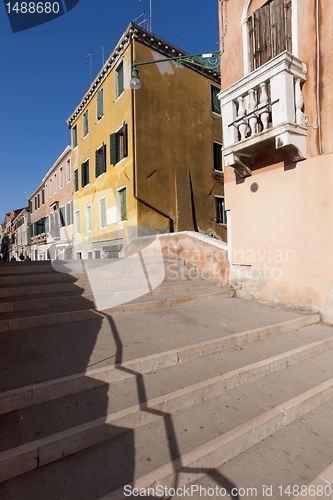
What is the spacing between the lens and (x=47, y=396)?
8.20ft

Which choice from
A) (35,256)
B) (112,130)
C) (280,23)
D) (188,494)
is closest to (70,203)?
(112,130)

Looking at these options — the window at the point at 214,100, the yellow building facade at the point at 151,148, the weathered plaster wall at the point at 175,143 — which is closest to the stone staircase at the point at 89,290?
the yellow building facade at the point at 151,148

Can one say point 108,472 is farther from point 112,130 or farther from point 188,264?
point 112,130

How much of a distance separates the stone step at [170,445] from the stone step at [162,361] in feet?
1.66

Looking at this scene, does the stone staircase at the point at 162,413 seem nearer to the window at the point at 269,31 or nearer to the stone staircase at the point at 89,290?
the stone staircase at the point at 89,290

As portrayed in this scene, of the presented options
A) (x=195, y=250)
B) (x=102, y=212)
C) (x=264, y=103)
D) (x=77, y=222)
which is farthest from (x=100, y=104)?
(x=264, y=103)

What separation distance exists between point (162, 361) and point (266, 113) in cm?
500

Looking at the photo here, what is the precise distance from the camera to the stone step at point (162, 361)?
243cm

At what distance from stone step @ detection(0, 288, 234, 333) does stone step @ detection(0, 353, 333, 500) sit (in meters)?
2.45

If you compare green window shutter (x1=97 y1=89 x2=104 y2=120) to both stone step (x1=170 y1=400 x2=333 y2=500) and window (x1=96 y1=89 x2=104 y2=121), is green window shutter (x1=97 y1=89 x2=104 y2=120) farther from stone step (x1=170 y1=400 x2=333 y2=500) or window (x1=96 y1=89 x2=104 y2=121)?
stone step (x1=170 y1=400 x2=333 y2=500)

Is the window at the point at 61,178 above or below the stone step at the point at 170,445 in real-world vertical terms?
above

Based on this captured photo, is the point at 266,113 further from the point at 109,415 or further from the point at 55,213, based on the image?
the point at 55,213

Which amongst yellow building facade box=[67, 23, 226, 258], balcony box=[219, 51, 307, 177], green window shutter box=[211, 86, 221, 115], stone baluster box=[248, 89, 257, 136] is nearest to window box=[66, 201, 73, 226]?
yellow building facade box=[67, 23, 226, 258]

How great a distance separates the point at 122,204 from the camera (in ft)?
44.4
